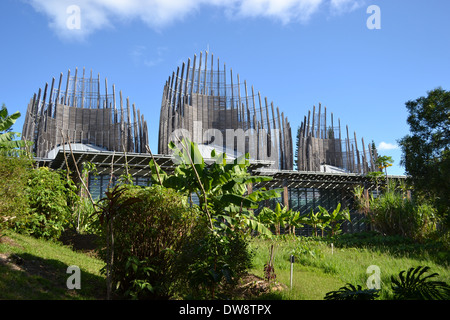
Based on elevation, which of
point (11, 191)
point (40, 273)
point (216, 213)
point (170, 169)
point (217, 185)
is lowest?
point (40, 273)

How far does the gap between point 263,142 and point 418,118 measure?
8.18m

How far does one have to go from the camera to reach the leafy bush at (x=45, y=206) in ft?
31.4

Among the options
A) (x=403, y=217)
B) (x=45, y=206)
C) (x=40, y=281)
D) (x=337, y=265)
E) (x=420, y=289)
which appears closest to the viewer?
(x=420, y=289)

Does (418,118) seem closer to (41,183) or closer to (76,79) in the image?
(41,183)

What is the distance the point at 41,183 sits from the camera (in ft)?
32.7

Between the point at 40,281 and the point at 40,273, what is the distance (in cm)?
47

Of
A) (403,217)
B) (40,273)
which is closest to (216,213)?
(40,273)

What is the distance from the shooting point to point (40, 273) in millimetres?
6512

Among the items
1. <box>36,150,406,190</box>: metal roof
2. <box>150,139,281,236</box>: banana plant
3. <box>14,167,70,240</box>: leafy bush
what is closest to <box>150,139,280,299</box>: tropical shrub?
<box>150,139,281,236</box>: banana plant

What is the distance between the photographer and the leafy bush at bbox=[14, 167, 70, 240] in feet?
31.4

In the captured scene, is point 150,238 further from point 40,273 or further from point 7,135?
point 7,135

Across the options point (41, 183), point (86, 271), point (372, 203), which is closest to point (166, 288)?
point (86, 271)

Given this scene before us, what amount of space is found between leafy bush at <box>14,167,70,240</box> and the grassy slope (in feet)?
2.98

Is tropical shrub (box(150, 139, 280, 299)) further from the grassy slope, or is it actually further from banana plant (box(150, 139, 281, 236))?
the grassy slope
